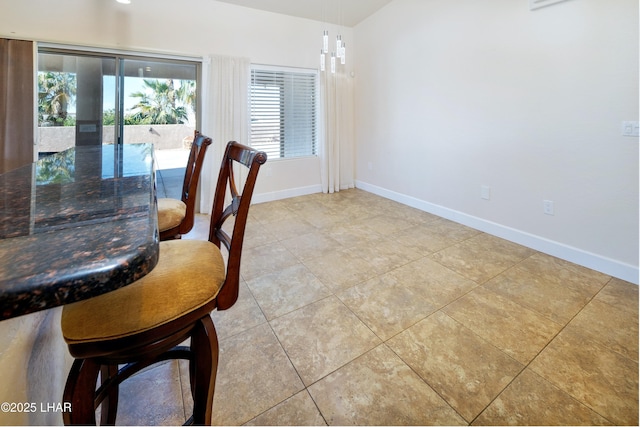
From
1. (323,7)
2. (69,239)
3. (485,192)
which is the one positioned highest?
(323,7)

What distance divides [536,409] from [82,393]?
Answer: 5.44 feet

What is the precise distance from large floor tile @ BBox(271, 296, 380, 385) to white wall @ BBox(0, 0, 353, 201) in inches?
112

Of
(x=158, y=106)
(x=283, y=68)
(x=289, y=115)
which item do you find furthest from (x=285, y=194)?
(x=158, y=106)

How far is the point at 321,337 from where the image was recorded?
161 cm

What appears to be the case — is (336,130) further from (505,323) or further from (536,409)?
(536,409)

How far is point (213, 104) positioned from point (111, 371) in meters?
3.37

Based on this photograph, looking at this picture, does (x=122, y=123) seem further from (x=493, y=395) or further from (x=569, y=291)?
(x=569, y=291)

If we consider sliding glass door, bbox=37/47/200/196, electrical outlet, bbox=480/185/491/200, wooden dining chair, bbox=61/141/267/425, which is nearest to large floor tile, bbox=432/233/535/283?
electrical outlet, bbox=480/185/491/200

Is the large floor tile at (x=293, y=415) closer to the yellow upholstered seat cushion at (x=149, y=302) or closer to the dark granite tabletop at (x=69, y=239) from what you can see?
the yellow upholstered seat cushion at (x=149, y=302)

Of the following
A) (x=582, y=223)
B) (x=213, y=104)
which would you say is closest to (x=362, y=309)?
(x=582, y=223)

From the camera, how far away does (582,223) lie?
2424 millimetres

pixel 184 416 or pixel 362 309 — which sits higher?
pixel 362 309

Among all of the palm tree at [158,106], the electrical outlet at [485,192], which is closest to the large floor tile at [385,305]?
the electrical outlet at [485,192]

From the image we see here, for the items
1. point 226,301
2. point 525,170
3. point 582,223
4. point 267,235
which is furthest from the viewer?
point 267,235
